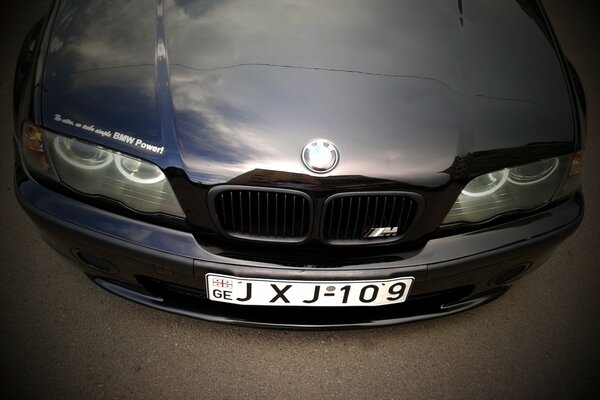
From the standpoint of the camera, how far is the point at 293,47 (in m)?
2.05

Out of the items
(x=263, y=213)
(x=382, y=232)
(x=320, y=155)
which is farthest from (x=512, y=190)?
(x=263, y=213)

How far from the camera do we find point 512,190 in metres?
2.01

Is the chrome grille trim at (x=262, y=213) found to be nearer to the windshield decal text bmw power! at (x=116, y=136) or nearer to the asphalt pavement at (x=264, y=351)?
the windshield decal text bmw power! at (x=116, y=136)

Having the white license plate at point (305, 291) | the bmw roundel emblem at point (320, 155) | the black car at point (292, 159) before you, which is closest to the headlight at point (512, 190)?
the black car at point (292, 159)

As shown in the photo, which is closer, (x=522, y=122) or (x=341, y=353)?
(x=522, y=122)

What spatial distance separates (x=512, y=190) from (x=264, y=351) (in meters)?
1.07

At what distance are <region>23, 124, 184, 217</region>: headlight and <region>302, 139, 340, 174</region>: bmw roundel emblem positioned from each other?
16.8 inches

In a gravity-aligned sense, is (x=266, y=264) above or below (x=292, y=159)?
below

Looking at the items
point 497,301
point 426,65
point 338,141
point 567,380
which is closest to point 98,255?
point 338,141

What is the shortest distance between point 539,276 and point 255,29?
5.44 ft

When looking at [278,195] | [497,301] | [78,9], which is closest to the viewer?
[278,195]

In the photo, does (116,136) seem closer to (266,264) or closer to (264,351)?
(266,264)

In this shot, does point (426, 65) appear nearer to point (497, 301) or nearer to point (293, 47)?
point (293, 47)

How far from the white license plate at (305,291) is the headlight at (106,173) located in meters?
0.27
